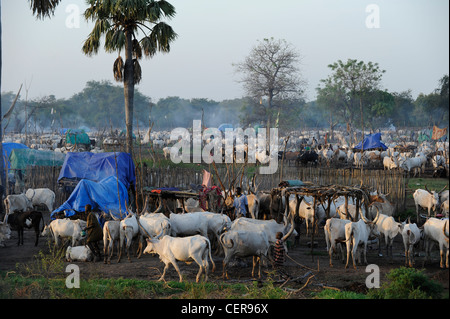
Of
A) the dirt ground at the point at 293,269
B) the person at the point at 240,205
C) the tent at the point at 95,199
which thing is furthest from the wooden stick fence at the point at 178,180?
the dirt ground at the point at 293,269

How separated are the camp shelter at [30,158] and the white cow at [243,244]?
1425 centimetres

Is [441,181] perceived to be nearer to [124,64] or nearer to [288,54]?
[124,64]

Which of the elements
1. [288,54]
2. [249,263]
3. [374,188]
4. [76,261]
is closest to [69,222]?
[76,261]

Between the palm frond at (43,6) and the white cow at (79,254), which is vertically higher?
the palm frond at (43,6)

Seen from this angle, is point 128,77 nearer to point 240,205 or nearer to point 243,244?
point 240,205

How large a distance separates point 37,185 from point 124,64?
5.83m

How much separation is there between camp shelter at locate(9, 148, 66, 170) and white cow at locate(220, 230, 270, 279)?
14.3m

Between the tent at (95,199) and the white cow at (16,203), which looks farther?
the white cow at (16,203)

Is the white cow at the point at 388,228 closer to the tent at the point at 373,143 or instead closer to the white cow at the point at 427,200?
the white cow at the point at 427,200

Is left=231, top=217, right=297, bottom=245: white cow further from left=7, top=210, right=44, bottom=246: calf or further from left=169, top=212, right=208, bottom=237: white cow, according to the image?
left=7, top=210, right=44, bottom=246: calf

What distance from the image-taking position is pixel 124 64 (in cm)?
2141

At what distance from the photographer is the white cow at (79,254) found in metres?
13.0

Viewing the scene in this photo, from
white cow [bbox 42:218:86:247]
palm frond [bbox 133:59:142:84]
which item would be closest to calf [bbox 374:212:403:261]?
white cow [bbox 42:218:86:247]

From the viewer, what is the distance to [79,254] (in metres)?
13.0
